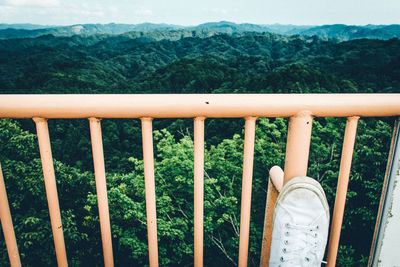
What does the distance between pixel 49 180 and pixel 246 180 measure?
67cm

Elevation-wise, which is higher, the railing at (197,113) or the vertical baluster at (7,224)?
the railing at (197,113)

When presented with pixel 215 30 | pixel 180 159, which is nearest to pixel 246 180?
pixel 180 159

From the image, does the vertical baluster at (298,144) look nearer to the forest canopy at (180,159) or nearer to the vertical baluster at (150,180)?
the vertical baluster at (150,180)

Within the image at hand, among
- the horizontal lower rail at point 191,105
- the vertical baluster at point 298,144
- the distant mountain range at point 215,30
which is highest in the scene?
the distant mountain range at point 215,30

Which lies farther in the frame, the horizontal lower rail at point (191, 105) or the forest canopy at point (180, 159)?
the forest canopy at point (180, 159)

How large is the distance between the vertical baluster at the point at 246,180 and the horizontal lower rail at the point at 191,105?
5 cm

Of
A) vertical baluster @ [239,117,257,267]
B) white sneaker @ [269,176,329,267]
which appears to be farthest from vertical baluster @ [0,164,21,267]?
white sneaker @ [269,176,329,267]

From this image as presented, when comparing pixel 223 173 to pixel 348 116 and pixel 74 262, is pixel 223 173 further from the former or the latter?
pixel 348 116

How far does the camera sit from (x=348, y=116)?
879 mm

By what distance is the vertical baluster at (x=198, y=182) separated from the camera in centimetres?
85

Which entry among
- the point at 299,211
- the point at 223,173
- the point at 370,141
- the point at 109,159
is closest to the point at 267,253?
the point at 299,211

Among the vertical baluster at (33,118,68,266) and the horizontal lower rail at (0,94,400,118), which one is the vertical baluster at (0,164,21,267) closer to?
Result: the vertical baluster at (33,118,68,266)

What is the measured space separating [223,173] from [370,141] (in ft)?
15.3

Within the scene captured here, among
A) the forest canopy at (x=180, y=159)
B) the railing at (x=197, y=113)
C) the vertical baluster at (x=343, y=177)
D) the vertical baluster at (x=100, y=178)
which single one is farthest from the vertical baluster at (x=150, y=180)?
the forest canopy at (x=180, y=159)
